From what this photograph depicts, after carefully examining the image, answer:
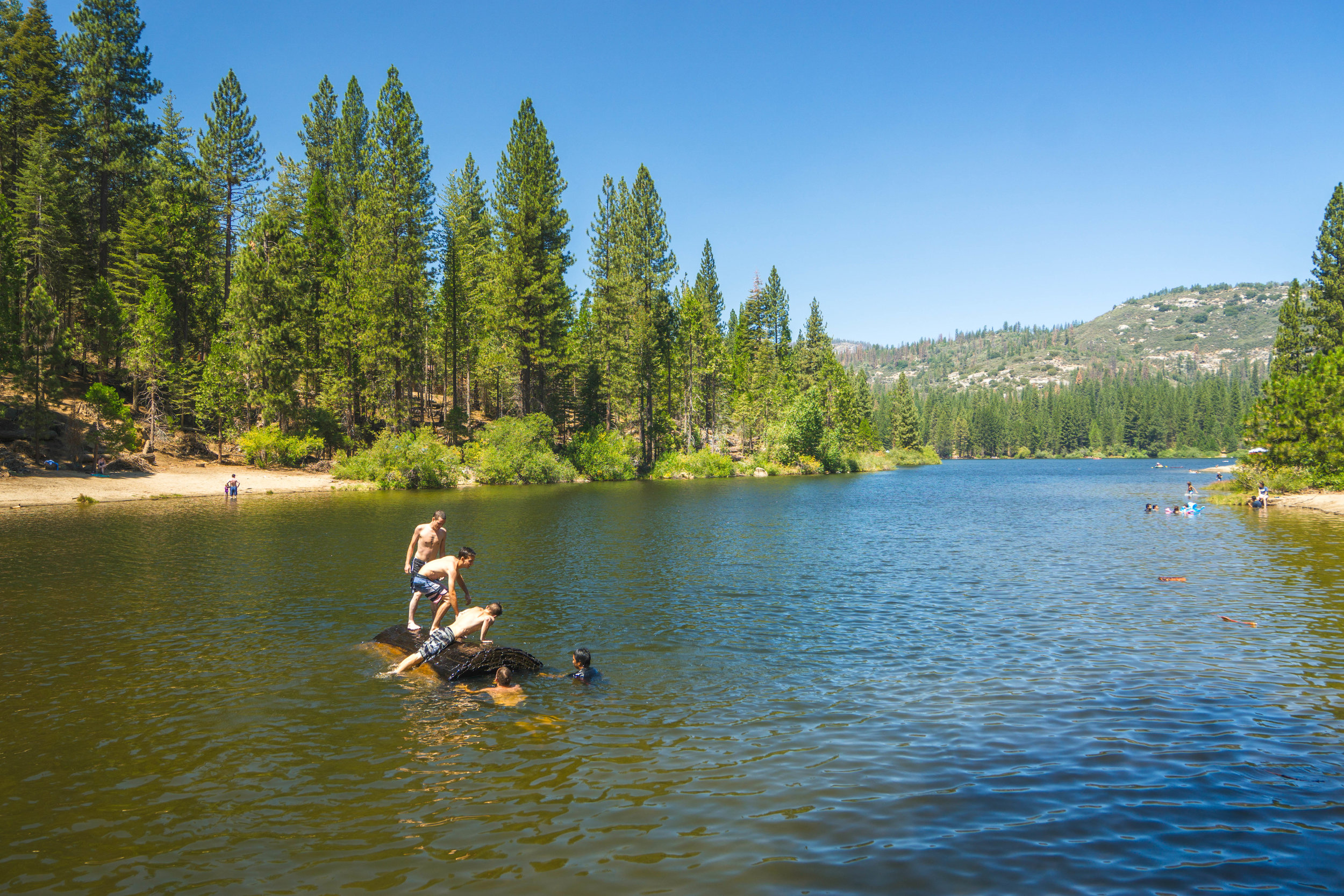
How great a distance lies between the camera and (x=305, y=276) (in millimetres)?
62000

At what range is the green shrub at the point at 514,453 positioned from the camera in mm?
64938

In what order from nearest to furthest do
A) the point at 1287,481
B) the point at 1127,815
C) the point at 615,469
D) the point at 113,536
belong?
the point at 1127,815, the point at 113,536, the point at 1287,481, the point at 615,469

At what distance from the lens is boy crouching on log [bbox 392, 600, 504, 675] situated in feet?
43.5

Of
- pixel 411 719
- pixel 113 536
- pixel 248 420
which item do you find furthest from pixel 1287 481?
pixel 248 420

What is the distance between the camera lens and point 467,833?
7730 mm

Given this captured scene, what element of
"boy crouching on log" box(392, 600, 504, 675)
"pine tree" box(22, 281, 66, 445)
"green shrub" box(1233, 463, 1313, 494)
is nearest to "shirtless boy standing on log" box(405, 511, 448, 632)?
"boy crouching on log" box(392, 600, 504, 675)

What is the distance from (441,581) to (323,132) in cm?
7721

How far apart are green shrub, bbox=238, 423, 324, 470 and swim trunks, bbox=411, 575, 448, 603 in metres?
51.1

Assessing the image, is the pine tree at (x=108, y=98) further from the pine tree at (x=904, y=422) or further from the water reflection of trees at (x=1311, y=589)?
the pine tree at (x=904, y=422)

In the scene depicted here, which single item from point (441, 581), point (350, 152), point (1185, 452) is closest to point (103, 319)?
point (350, 152)

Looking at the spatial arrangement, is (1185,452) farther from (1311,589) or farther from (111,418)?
(111,418)

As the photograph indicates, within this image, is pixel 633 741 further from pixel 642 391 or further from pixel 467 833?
pixel 642 391

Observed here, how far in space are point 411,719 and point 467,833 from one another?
153 inches

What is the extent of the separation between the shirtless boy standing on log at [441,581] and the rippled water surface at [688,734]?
1.56 m
